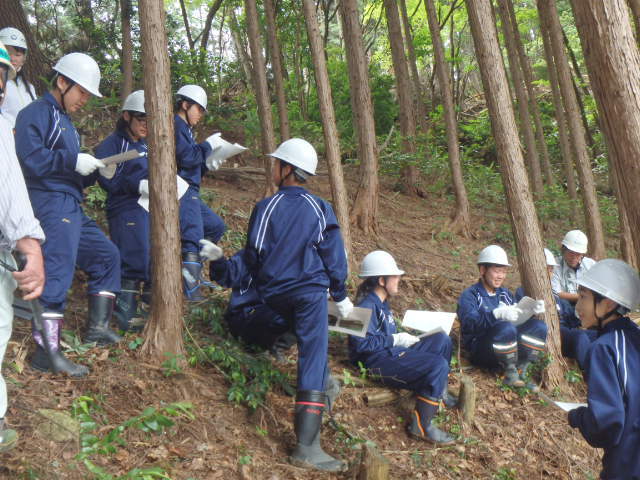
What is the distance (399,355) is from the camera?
18.3 feet

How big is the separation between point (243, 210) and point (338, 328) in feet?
15.6

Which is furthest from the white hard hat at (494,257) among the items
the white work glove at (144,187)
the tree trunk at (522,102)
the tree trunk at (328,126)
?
the tree trunk at (522,102)

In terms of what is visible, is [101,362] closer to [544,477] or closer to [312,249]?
[312,249]

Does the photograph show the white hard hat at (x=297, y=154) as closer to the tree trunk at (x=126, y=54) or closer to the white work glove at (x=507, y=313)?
the white work glove at (x=507, y=313)

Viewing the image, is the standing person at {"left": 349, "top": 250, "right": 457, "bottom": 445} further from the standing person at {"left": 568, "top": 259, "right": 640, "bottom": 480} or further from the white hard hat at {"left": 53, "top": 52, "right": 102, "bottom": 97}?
the white hard hat at {"left": 53, "top": 52, "right": 102, "bottom": 97}

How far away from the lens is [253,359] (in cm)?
536

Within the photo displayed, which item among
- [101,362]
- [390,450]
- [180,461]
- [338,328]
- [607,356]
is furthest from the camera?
[338,328]

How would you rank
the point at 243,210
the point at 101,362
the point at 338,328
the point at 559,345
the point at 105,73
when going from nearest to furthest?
the point at 101,362 → the point at 338,328 → the point at 559,345 → the point at 243,210 → the point at 105,73

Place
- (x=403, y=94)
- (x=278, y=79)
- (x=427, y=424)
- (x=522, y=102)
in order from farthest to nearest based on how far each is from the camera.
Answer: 1. (x=522, y=102)
2. (x=403, y=94)
3. (x=278, y=79)
4. (x=427, y=424)

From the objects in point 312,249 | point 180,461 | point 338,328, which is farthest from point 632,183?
point 180,461

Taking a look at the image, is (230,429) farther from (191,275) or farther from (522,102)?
(522,102)

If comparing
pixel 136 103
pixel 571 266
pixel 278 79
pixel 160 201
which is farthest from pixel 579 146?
pixel 160 201

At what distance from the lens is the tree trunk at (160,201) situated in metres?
4.78

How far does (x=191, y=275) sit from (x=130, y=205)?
0.98 m
